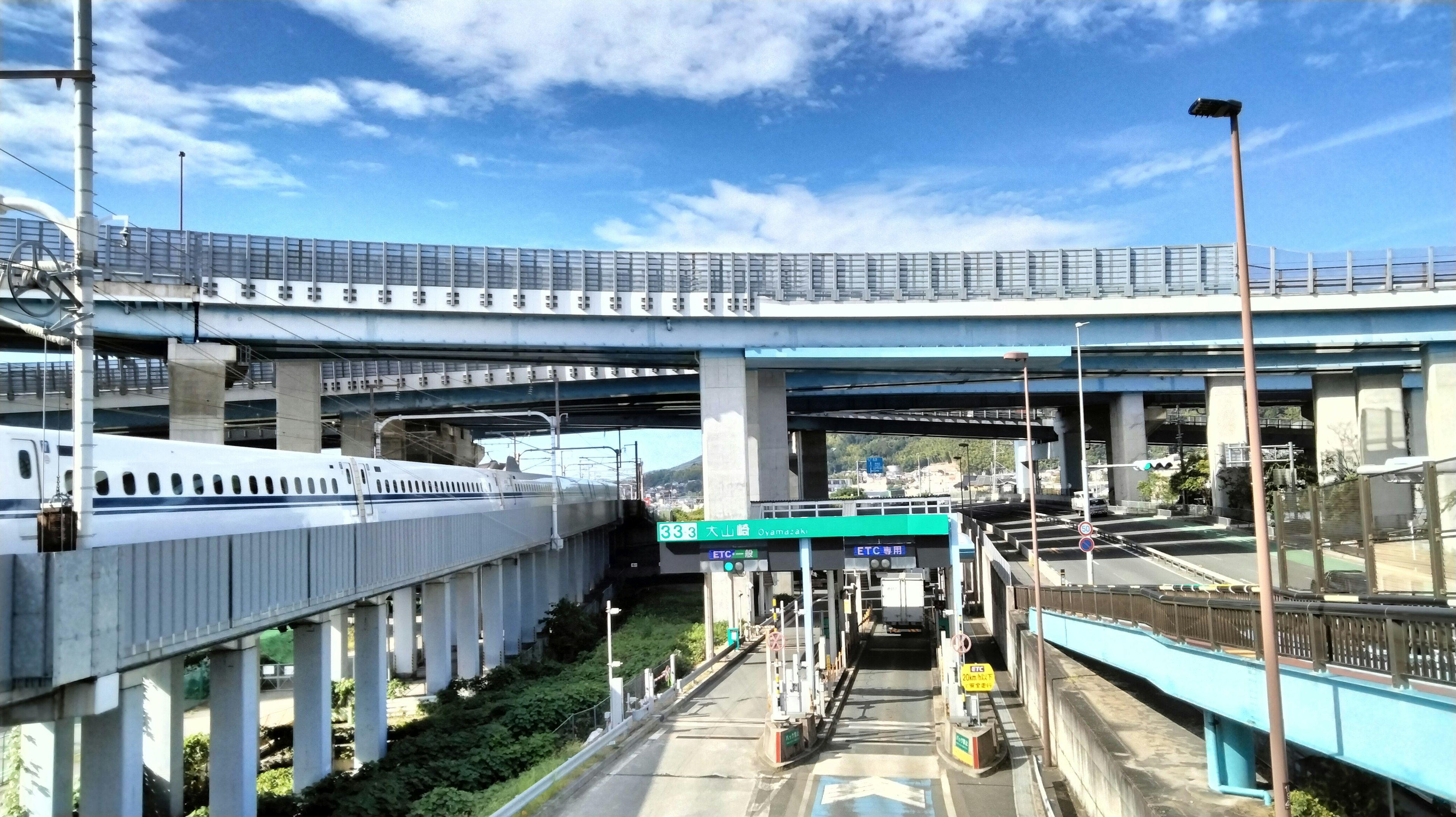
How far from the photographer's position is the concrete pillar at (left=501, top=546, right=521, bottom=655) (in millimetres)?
45406

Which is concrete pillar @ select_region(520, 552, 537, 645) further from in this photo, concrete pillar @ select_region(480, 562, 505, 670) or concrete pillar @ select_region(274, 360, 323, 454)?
concrete pillar @ select_region(274, 360, 323, 454)

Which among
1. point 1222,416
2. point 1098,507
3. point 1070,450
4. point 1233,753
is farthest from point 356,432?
point 1070,450

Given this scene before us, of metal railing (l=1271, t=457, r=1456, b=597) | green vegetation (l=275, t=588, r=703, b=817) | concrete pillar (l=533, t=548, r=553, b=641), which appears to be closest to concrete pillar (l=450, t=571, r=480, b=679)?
green vegetation (l=275, t=588, r=703, b=817)

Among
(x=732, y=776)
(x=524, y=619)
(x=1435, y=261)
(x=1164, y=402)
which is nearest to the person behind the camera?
(x=732, y=776)

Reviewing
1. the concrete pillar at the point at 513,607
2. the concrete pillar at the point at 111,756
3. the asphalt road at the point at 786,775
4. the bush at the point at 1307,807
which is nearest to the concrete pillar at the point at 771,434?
the concrete pillar at the point at 513,607

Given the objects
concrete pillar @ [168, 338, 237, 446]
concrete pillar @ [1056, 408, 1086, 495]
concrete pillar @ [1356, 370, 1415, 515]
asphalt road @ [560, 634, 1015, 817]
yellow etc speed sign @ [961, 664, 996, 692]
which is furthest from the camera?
concrete pillar @ [1056, 408, 1086, 495]

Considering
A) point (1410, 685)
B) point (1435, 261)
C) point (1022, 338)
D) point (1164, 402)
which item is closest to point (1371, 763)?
point (1410, 685)

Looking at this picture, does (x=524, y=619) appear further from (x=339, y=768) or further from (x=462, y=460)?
(x=462, y=460)

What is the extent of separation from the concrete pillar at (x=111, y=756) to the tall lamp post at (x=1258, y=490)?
16463 mm

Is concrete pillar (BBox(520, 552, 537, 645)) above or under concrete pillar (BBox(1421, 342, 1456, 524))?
under

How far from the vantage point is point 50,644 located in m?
12.3

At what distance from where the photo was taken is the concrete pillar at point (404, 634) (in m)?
43.6

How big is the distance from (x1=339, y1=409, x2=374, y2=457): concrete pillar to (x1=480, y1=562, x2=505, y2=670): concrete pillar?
2300 cm

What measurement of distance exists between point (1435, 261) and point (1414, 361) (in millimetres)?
10696
